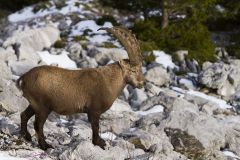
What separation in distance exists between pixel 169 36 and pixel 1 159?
1589 centimetres

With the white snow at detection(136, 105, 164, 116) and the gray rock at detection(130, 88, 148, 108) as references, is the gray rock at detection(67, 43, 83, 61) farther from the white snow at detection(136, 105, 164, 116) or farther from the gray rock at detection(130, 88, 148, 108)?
the white snow at detection(136, 105, 164, 116)

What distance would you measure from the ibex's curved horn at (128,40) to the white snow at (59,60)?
976cm

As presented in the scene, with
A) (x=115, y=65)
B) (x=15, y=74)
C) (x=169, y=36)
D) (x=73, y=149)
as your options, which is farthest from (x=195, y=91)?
(x=73, y=149)

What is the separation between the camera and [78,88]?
9305 millimetres

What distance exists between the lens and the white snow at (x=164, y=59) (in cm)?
2112

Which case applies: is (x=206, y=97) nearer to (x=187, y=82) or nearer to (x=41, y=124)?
(x=187, y=82)

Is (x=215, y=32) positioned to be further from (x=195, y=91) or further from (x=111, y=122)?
(x=111, y=122)

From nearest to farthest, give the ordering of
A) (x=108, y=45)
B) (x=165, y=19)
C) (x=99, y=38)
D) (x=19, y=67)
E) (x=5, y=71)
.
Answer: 1. (x=5, y=71)
2. (x=19, y=67)
3. (x=108, y=45)
4. (x=165, y=19)
5. (x=99, y=38)

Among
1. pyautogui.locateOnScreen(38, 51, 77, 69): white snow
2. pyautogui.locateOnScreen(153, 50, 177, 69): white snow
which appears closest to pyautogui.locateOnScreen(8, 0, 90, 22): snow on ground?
pyautogui.locateOnScreen(153, 50, 177, 69): white snow

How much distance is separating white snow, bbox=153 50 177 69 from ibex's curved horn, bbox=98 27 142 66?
11032 millimetres

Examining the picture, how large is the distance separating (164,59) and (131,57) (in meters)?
11.9

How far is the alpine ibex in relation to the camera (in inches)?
351

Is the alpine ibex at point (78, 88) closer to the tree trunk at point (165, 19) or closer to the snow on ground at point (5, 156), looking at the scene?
the snow on ground at point (5, 156)

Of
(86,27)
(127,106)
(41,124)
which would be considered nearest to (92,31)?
(86,27)
